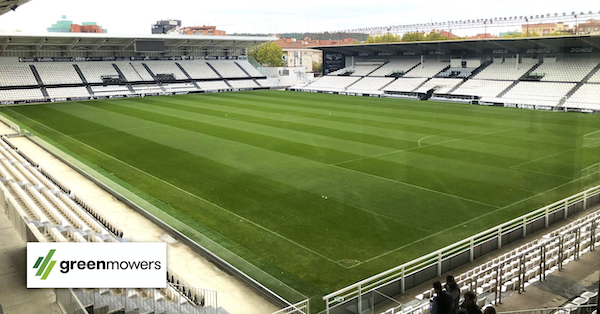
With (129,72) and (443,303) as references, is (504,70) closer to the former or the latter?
(443,303)

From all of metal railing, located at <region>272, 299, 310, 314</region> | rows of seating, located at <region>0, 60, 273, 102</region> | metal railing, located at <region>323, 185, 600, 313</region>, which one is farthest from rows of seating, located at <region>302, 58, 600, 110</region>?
metal railing, located at <region>272, 299, 310, 314</region>

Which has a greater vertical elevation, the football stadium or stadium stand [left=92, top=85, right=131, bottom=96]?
stadium stand [left=92, top=85, right=131, bottom=96]

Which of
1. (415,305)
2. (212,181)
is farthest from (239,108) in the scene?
(415,305)

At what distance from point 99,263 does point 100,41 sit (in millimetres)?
44205

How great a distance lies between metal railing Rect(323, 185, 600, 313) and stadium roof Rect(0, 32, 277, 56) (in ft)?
121

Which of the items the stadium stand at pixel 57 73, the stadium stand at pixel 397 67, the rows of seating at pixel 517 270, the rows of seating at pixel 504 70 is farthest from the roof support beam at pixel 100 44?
the rows of seating at pixel 517 270

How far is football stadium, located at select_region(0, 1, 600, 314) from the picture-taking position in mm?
7734

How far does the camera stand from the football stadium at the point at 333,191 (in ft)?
25.4

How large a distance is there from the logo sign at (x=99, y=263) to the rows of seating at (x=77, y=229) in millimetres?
506

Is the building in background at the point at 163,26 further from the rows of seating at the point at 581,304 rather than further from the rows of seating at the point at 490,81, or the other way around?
the rows of seating at the point at 581,304

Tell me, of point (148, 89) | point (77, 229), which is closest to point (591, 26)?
point (77, 229)

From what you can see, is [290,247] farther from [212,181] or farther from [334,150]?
[334,150]

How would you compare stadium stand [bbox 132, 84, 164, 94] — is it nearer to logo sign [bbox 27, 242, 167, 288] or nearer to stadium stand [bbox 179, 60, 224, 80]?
stadium stand [bbox 179, 60, 224, 80]

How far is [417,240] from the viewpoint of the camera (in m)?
10.5
